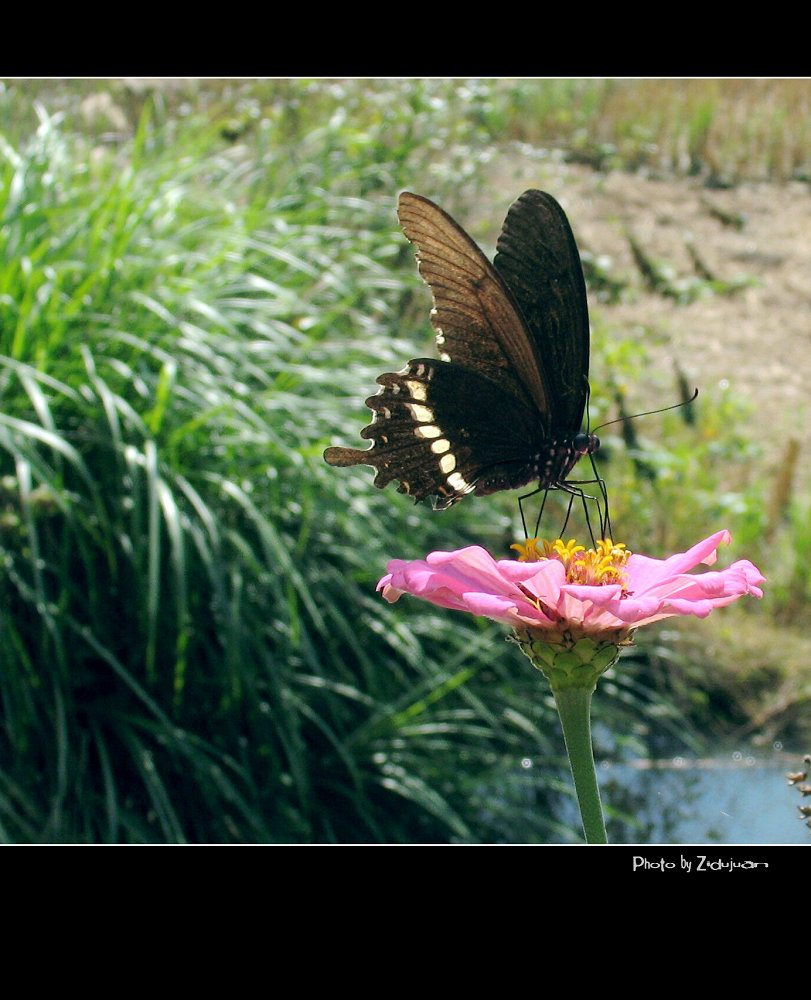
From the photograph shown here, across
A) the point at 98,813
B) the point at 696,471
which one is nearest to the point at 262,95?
the point at 696,471

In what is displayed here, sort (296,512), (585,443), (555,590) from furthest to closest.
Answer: (296,512) < (585,443) < (555,590)

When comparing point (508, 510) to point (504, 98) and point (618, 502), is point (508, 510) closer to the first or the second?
point (618, 502)

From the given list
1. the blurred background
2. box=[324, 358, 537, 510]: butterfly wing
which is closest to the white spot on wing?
box=[324, 358, 537, 510]: butterfly wing

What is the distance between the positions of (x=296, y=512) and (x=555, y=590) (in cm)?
147

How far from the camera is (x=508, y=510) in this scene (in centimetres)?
229

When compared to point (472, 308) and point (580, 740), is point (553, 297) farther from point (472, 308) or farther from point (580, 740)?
point (580, 740)

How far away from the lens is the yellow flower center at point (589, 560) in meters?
0.50

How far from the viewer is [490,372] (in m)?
0.60

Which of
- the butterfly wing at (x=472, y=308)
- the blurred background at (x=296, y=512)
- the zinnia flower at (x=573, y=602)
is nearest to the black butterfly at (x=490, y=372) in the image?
the butterfly wing at (x=472, y=308)

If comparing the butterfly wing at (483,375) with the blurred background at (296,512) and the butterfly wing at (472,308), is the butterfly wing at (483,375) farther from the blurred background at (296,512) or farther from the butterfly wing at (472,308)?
the blurred background at (296,512)

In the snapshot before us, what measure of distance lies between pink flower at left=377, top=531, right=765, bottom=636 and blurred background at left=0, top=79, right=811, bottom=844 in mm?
1084

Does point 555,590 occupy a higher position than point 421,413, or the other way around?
point 421,413

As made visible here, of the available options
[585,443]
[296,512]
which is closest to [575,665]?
[585,443]

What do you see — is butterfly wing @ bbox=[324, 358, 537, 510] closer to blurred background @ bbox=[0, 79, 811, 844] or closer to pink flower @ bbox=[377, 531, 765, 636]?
pink flower @ bbox=[377, 531, 765, 636]
